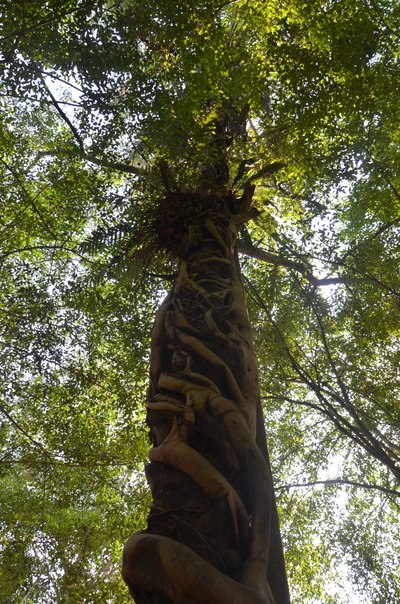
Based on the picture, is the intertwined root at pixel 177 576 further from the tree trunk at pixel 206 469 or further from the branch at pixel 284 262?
the branch at pixel 284 262

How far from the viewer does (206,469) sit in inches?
75.7

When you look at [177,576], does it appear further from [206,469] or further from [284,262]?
[284,262]

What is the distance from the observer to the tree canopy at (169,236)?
12.7 ft

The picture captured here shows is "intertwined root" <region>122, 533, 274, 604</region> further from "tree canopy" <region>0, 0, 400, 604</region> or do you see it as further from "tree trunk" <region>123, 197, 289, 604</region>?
"tree canopy" <region>0, 0, 400, 604</region>

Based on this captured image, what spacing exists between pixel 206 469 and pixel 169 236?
7.37 feet

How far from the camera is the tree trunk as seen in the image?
→ 5.23ft

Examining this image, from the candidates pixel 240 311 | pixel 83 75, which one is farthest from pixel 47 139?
pixel 240 311

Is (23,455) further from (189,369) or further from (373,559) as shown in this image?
(373,559)

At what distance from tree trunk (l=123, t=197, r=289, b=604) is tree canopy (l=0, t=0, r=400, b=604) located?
1.05 m

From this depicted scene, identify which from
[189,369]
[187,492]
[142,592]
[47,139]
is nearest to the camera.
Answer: [142,592]

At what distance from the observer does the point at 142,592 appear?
1.61 m

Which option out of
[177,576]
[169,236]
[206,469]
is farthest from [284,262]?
[177,576]

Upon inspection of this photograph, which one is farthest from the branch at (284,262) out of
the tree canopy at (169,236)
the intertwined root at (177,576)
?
the intertwined root at (177,576)

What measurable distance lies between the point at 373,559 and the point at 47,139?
7.52 metres
